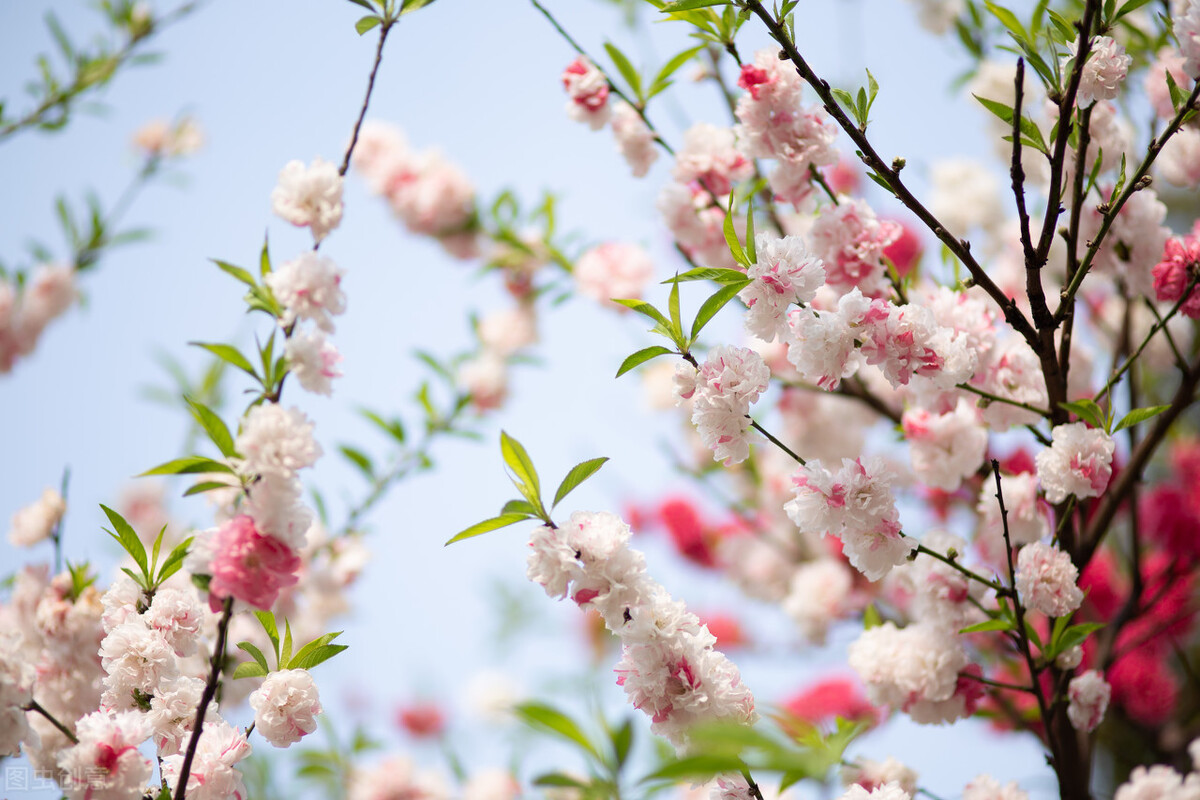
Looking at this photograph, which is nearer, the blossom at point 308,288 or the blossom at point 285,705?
the blossom at point 308,288

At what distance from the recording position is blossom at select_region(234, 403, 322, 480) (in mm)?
569

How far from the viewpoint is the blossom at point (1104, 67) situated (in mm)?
778

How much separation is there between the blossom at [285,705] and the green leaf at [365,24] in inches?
26.5

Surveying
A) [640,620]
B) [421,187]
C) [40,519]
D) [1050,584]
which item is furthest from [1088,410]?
[421,187]

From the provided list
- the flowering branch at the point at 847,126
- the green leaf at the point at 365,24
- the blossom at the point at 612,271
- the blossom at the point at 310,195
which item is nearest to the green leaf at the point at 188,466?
the blossom at the point at 310,195

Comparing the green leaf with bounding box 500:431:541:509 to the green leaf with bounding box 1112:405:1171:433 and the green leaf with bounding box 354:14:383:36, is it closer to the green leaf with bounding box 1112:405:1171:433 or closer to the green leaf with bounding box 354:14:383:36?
the green leaf with bounding box 354:14:383:36

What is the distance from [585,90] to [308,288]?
2.32 feet

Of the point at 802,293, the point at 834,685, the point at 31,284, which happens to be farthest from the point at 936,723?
the point at 31,284

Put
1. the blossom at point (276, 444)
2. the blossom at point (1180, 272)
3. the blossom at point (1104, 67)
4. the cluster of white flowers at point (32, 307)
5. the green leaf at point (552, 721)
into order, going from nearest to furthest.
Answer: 1. the green leaf at point (552, 721)
2. the blossom at point (276, 444)
3. the blossom at point (1104, 67)
4. the blossom at point (1180, 272)
5. the cluster of white flowers at point (32, 307)

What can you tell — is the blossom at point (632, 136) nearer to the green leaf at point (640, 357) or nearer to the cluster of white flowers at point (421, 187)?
the green leaf at point (640, 357)

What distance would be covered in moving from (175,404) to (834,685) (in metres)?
1.94

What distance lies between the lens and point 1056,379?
0.84 metres

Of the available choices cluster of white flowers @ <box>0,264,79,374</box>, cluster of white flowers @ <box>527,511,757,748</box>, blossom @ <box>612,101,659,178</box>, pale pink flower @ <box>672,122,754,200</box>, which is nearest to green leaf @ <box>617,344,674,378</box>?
cluster of white flowers @ <box>527,511,757,748</box>

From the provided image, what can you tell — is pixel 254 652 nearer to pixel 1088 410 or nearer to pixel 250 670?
pixel 250 670
